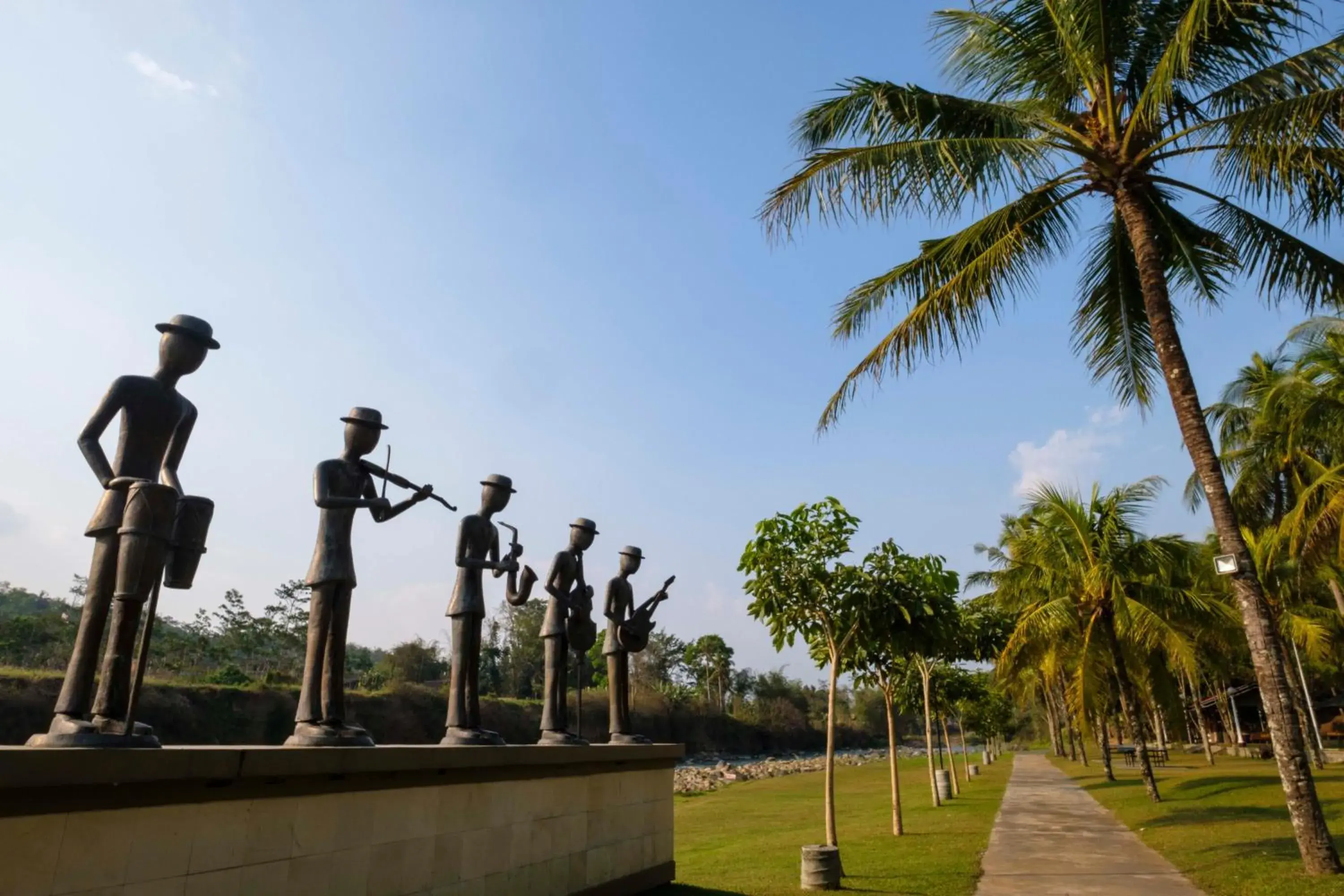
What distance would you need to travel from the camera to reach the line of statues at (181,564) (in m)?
4.21

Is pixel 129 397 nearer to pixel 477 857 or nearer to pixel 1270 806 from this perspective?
pixel 477 857

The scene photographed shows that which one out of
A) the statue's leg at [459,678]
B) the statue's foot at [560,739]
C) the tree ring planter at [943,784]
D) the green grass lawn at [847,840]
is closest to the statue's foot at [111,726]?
the statue's leg at [459,678]

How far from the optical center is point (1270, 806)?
16.0 meters

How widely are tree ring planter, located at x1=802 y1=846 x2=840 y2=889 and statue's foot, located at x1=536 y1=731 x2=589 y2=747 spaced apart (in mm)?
3505

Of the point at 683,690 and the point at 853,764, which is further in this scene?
the point at 683,690

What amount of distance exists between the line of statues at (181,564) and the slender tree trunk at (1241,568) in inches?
292

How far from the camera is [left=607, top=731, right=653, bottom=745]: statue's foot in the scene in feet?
30.2

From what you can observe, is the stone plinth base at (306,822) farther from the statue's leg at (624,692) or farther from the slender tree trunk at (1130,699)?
the slender tree trunk at (1130,699)

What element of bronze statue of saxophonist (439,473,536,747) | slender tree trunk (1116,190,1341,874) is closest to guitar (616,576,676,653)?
bronze statue of saxophonist (439,473,536,747)

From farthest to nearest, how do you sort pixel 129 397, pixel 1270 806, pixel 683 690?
1. pixel 683 690
2. pixel 1270 806
3. pixel 129 397

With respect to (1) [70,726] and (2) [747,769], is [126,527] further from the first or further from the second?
(2) [747,769]

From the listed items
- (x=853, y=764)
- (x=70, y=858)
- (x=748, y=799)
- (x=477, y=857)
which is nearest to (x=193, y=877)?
(x=70, y=858)

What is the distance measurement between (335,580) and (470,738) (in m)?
1.93

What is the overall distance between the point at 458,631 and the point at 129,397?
3.29m
